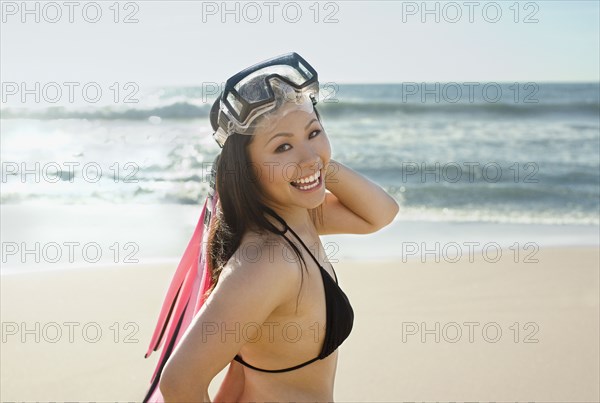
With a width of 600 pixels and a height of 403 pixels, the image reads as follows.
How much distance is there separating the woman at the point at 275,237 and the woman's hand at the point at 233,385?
53 millimetres

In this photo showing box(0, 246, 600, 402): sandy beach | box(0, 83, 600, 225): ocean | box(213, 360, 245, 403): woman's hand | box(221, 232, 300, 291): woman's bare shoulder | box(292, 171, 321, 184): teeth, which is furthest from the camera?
box(0, 83, 600, 225): ocean

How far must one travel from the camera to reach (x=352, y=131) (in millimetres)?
19406

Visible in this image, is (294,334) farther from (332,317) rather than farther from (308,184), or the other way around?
(308,184)

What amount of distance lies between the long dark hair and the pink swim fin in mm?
74

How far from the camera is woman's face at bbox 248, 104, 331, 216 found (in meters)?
2.69

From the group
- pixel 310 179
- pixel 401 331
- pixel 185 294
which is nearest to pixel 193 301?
pixel 185 294

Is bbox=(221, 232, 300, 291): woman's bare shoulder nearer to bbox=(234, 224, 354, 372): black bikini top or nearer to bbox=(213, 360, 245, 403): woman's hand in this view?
bbox=(234, 224, 354, 372): black bikini top

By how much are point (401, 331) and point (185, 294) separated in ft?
10.2

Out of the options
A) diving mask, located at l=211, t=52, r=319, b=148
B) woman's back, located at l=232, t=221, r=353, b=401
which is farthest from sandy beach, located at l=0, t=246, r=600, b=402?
diving mask, located at l=211, t=52, r=319, b=148

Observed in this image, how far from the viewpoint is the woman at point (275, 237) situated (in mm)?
2547

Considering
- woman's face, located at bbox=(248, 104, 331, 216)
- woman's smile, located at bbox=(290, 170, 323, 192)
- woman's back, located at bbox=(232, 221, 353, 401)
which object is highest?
woman's face, located at bbox=(248, 104, 331, 216)

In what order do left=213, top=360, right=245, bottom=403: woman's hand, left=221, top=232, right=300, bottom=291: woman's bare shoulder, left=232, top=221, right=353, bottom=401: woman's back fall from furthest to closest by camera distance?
left=213, top=360, right=245, bottom=403: woman's hand
left=232, top=221, right=353, bottom=401: woman's back
left=221, top=232, right=300, bottom=291: woman's bare shoulder

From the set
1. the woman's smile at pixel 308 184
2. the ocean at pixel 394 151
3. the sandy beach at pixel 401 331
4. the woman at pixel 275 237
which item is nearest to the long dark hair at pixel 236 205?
the woman at pixel 275 237

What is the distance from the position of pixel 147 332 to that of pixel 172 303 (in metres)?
2.93
